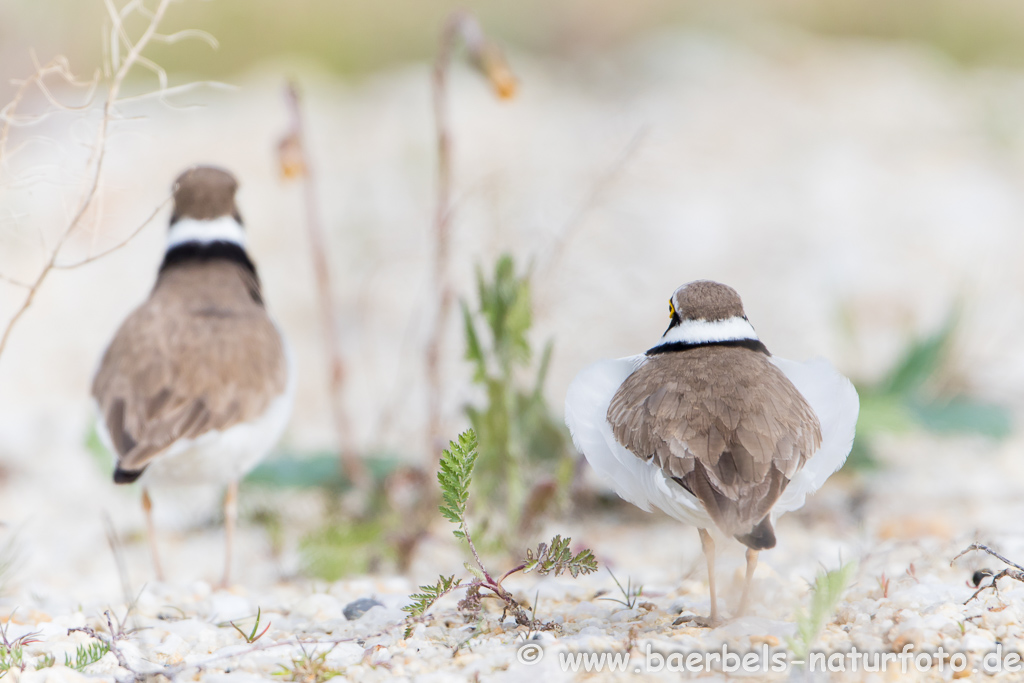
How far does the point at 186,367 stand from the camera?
11.9ft

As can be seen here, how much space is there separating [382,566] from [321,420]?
215cm

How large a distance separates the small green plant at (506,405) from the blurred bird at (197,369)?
2.53 feet

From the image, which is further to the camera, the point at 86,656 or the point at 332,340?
the point at 332,340

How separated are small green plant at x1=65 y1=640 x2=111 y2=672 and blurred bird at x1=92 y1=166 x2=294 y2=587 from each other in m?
1.03

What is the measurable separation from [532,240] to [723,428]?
8.37 ft

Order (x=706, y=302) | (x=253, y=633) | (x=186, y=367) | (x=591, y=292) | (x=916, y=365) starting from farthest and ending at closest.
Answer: (x=916, y=365)
(x=591, y=292)
(x=186, y=367)
(x=706, y=302)
(x=253, y=633)

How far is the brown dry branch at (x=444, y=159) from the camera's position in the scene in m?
3.76

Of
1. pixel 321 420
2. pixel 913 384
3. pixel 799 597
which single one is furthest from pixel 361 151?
pixel 799 597

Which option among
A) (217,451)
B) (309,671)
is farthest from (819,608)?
(217,451)

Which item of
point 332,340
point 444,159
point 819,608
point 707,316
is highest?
point 444,159

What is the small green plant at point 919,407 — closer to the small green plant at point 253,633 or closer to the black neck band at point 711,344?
the black neck band at point 711,344

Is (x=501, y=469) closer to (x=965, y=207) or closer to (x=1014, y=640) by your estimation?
(x=1014, y=640)

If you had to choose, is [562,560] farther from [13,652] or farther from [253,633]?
[13,652]

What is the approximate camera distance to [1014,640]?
92.1 inches
